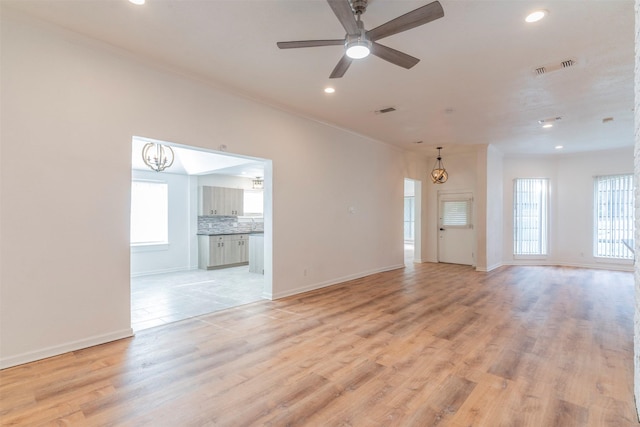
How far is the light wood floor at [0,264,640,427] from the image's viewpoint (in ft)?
6.93

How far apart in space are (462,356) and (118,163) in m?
3.98

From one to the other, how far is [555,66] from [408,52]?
69.2 inches

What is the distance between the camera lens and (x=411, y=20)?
225 centimetres

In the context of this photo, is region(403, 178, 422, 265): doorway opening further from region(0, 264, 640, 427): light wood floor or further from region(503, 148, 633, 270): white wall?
region(0, 264, 640, 427): light wood floor

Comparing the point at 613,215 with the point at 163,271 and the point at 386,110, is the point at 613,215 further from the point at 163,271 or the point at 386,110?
the point at 163,271

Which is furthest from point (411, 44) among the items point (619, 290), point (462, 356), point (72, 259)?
point (619, 290)

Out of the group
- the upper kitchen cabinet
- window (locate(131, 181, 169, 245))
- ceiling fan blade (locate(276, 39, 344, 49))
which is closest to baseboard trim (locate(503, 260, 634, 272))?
the upper kitchen cabinet

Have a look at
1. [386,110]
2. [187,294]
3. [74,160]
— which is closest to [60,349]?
[74,160]

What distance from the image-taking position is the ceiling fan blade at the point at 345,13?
203 centimetres

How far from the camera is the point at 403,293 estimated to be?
17.6 ft

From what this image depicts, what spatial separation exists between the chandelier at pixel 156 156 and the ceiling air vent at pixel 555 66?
5.80m

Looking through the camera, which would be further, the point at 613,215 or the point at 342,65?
the point at 613,215

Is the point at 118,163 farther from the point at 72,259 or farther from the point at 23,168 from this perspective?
the point at 72,259

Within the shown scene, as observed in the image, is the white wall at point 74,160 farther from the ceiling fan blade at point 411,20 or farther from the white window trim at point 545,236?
the white window trim at point 545,236
